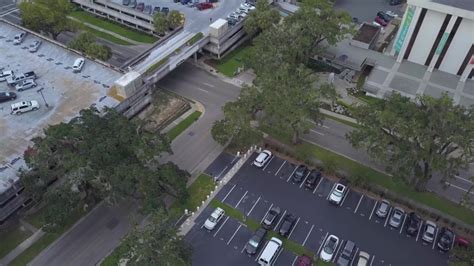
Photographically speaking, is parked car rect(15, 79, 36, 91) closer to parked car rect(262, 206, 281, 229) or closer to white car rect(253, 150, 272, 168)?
white car rect(253, 150, 272, 168)

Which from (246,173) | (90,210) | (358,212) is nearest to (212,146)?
(246,173)

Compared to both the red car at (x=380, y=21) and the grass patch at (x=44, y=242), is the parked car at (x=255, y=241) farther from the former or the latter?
the red car at (x=380, y=21)

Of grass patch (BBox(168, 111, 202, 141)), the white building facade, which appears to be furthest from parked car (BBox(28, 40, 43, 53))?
the white building facade

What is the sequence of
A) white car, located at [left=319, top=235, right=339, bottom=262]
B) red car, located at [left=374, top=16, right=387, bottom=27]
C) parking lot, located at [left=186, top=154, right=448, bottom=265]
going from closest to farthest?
1. white car, located at [left=319, top=235, right=339, bottom=262]
2. parking lot, located at [left=186, top=154, right=448, bottom=265]
3. red car, located at [left=374, top=16, right=387, bottom=27]

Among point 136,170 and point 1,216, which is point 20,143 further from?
point 136,170

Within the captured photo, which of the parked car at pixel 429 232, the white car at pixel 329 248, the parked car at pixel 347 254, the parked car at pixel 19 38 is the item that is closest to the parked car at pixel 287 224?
the white car at pixel 329 248

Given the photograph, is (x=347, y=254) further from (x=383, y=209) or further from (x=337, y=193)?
(x=337, y=193)
